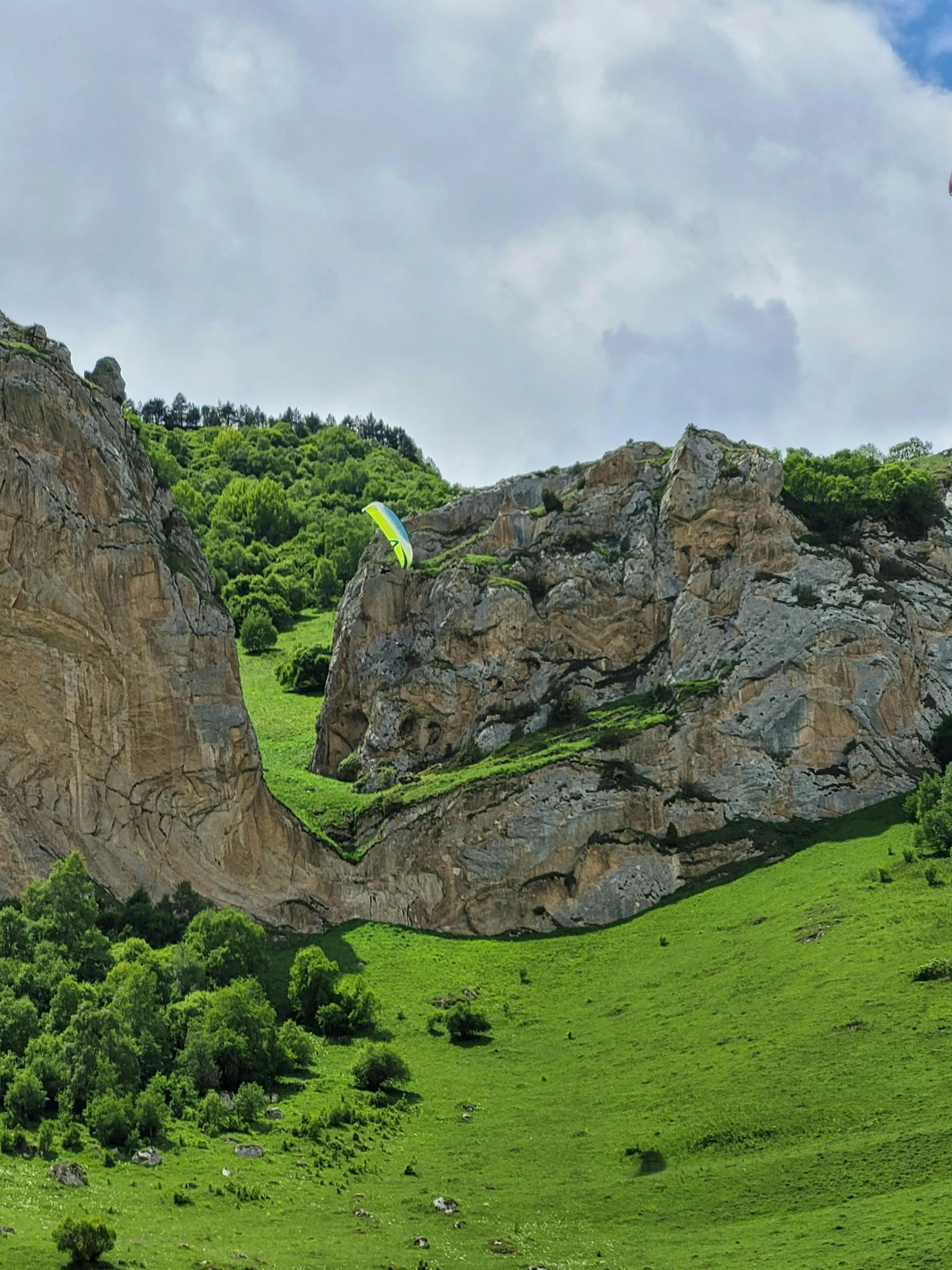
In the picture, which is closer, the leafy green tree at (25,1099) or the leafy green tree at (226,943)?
the leafy green tree at (25,1099)

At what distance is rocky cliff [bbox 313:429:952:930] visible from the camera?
8131 centimetres

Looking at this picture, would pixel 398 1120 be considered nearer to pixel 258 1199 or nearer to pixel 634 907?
pixel 258 1199

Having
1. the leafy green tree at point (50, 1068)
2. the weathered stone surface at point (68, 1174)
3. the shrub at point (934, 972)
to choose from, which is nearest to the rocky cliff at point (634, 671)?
the shrub at point (934, 972)

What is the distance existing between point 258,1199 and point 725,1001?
25523 mm

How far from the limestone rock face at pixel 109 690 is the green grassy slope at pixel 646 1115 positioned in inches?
308

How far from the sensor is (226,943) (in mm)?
65562

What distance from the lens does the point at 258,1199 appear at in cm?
4494

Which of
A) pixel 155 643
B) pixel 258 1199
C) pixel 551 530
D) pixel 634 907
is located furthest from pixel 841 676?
pixel 258 1199

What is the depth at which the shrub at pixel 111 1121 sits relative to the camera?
4906cm

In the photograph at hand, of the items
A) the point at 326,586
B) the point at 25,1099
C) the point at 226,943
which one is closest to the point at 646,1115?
the point at 226,943

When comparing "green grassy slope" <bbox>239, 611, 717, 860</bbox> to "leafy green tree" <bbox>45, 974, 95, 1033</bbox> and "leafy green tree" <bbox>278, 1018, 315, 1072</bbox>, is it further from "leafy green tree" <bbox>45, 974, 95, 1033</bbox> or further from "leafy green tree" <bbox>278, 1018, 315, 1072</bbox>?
"leafy green tree" <bbox>45, 974, 95, 1033</bbox>

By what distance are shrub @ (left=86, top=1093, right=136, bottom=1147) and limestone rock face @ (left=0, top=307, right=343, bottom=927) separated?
22009 millimetres

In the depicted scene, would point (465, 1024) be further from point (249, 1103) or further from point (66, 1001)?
point (66, 1001)

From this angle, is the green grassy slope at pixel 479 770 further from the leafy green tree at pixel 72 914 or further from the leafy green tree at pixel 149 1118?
the leafy green tree at pixel 149 1118
